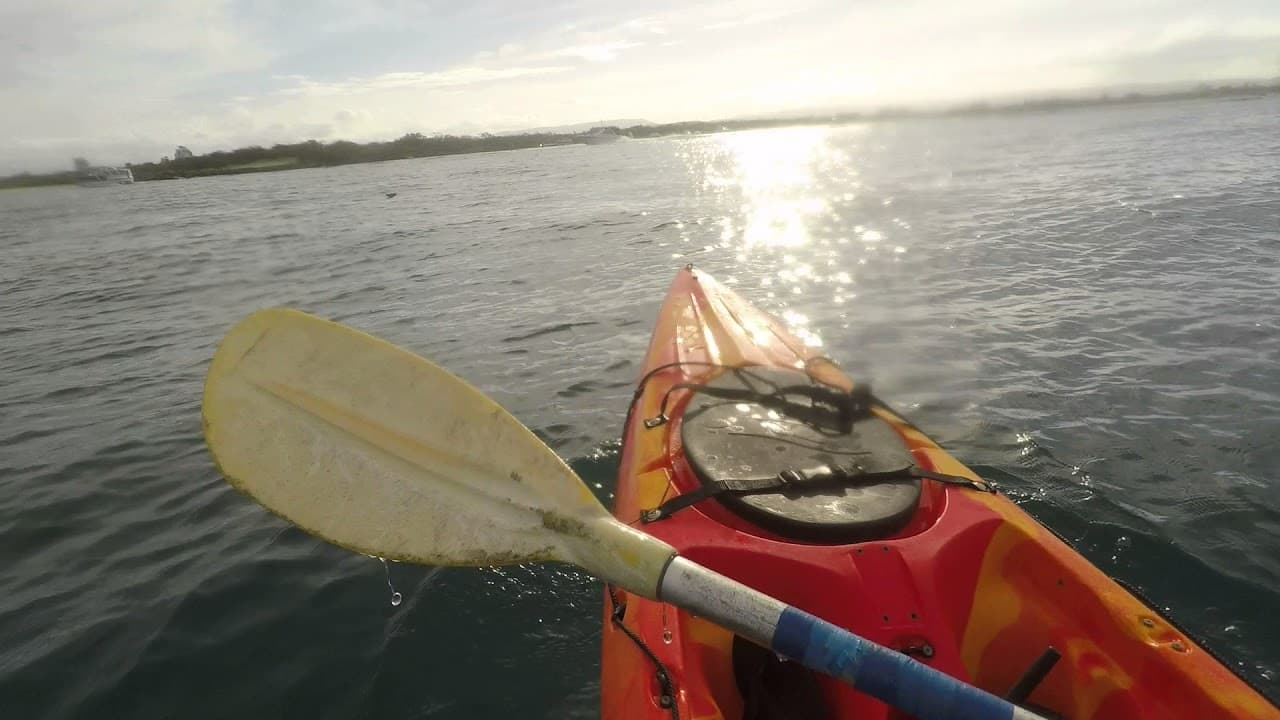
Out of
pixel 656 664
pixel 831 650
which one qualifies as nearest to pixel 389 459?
pixel 656 664

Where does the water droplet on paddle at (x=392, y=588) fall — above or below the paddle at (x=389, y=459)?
below

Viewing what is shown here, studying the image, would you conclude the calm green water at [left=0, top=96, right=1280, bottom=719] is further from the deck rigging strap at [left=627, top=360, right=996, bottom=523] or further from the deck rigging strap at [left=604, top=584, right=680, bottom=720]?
the deck rigging strap at [left=627, top=360, right=996, bottom=523]

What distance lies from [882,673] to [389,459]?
2160 millimetres

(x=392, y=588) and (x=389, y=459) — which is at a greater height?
(x=389, y=459)

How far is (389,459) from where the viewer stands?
118 inches

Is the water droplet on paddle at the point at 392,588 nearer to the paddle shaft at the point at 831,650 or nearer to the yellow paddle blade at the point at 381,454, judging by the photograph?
the yellow paddle blade at the point at 381,454

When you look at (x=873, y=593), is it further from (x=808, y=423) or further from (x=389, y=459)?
(x=389, y=459)

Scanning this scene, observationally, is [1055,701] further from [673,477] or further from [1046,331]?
[1046,331]

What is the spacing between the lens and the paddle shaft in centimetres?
188

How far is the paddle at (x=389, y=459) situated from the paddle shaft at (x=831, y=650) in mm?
206

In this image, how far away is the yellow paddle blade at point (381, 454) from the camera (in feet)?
9.09

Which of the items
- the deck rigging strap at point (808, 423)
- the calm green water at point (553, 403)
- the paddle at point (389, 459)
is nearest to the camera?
the paddle at point (389, 459)

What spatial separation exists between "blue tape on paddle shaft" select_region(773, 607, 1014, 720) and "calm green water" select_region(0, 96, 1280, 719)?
1.79m

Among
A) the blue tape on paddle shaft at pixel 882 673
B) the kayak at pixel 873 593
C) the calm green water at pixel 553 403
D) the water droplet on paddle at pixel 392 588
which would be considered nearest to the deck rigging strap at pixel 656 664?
the kayak at pixel 873 593
